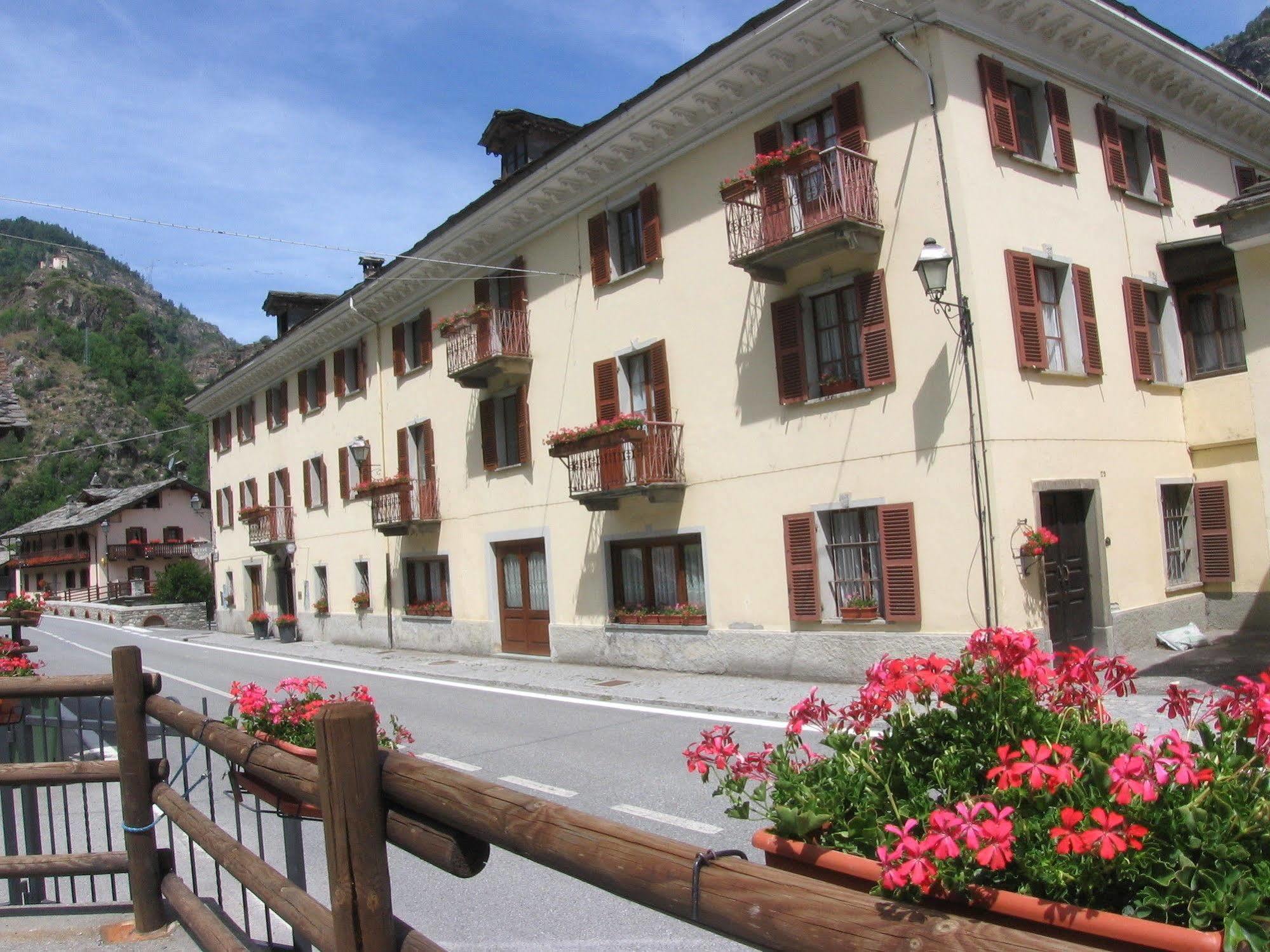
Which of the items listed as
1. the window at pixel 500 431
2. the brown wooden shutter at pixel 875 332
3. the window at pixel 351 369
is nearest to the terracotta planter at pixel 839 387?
the brown wooden shutter at pixel 875 332

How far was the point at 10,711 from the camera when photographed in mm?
6469

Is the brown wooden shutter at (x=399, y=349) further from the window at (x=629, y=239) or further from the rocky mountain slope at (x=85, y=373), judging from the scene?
the rocky mountain slope at (x=85, y=373)

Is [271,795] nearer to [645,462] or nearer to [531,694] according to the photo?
[531,694]

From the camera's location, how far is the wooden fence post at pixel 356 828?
251 centimetres

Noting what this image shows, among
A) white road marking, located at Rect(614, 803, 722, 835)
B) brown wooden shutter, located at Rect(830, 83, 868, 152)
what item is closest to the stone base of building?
brown wooden shutter, located at Rect(830, 83, 868, 152)

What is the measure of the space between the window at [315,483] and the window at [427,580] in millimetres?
5634

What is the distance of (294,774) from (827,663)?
11.4 metres

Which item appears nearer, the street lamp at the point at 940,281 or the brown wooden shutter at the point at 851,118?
the street lamp at the point at 940,281

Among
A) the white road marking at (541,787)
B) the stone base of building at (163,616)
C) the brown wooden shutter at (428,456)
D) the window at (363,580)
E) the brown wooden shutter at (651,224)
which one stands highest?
the brown wooden shutter at (651,224)

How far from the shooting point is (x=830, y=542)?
13.9 meters

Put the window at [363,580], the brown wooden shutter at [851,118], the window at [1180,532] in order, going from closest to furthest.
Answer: the brown wooden shutter at [851,118] < the window at [1180,532] < the window at [363,580]

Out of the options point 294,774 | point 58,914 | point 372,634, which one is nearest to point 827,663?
point 58,914

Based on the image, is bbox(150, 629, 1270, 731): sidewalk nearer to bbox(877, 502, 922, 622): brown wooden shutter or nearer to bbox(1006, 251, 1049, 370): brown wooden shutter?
bbox(877, 502, 922, 622): brown wooden shutter

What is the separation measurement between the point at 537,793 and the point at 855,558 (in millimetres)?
6902
